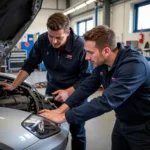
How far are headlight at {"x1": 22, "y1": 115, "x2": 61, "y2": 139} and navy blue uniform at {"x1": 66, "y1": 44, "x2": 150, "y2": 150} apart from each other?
0.71ft

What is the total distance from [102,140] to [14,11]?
5.82ft

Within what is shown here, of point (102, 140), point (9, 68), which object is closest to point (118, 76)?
point (102, 140)

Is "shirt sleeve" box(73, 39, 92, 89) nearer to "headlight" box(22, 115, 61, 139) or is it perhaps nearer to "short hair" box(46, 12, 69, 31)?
"short hair" box(46, 12, 69, 31)

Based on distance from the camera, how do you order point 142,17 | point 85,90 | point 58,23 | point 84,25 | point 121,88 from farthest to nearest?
point 84,25, point 142,17, point 58,23, point 85,90, point 121,88

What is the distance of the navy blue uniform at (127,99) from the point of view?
3.77 feet

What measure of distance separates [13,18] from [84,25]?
8.32 m

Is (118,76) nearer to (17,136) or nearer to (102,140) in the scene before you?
(17,136)

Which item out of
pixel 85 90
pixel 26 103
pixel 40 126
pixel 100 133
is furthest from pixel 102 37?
pixel 100 133

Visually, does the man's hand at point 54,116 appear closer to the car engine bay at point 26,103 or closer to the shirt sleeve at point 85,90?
the shirt sleeve at point 85,90

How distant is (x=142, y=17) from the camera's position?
594 centimetres

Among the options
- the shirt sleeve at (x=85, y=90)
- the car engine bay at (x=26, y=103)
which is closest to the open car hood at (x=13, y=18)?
the car engine bay at (x=26, y=103)

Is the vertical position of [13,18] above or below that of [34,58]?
above

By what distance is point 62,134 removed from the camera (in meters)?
1.43

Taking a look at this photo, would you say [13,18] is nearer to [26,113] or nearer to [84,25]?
[26,113]
